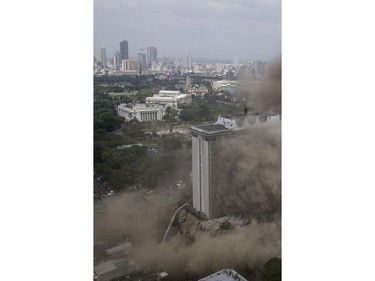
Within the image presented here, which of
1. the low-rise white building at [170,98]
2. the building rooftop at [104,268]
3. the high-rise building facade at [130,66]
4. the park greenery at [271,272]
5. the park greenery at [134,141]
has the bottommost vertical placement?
the park greenery at [271,272]

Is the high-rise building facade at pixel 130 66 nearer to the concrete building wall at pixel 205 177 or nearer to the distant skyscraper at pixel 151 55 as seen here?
the distant skyscraper at pixel 151 55

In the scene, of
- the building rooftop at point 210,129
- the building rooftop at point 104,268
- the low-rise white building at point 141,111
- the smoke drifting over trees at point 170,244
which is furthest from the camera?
the building rooftop at point 210,129

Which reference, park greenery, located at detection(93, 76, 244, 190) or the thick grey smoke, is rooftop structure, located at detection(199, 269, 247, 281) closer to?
park greenery, located at detection(93, 76, 244, 190)

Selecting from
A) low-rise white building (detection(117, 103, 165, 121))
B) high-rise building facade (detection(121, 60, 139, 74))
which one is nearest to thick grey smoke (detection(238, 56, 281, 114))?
low-rise white building (detection(117, 103, 165, 121))

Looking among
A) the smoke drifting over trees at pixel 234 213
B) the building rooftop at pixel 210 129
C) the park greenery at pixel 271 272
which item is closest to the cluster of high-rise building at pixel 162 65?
the smoke drifting over trees at pixel 234 213

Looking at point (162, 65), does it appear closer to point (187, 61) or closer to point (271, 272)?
point (187, 61)

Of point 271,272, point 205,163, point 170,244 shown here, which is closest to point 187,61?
point 205,163
